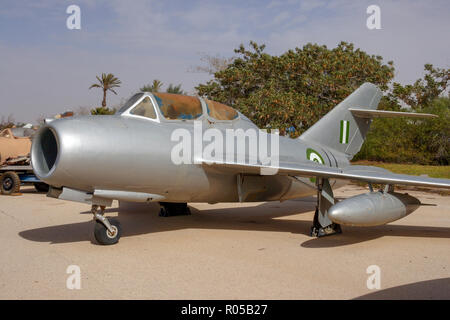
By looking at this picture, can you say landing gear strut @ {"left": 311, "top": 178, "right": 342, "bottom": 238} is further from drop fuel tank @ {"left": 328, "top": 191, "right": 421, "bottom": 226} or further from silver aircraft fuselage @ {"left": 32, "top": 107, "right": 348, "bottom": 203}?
silver aircraft fuselage @ {"left": 32, "top": 107, "right": 348, "bottom": 203}

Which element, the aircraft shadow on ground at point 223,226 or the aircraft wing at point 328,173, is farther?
the aircraft shadow on ground at point 223,226

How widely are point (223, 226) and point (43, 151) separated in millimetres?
3688

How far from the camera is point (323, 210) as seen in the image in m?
6.68

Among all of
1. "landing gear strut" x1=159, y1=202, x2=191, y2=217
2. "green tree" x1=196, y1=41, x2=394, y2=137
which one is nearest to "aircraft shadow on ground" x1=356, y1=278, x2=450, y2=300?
"landing gear strut" x1=159, y1=202, x2=191, y2=217

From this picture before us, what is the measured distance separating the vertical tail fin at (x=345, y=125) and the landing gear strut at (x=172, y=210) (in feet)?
10.5

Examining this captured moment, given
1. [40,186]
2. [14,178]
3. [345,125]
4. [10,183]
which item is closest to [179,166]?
[345,125]

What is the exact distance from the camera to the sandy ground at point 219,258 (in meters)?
3.89

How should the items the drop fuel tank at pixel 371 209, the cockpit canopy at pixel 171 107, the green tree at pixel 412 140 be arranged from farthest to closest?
the green tree at pixel 412 140, the cockpit canopy at pixel 171 107, the drop fuel tank at pixel 371 209

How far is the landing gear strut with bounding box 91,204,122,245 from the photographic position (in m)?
5.74

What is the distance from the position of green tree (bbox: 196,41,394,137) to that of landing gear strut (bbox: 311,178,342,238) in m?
15.6

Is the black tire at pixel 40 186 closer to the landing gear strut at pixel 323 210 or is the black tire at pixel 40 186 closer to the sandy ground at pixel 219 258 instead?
the sandy ground at pixel 219 258

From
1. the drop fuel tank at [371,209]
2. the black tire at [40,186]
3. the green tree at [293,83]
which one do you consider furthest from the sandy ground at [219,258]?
the green tree at [293,83]

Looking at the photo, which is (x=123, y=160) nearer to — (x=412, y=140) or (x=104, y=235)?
(x=104, y=235)
